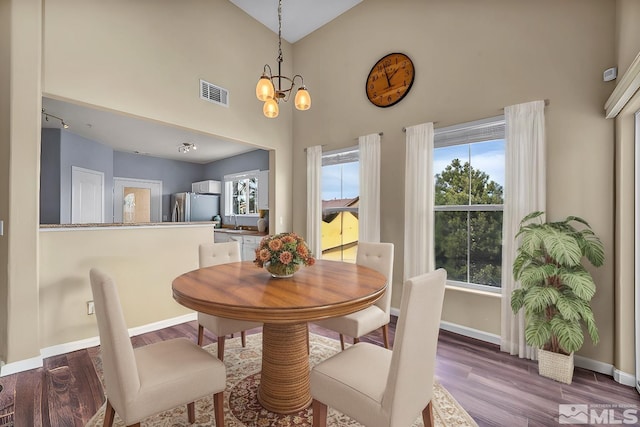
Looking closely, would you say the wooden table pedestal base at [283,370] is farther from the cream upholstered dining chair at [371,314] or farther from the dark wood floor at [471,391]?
the dark wood floor at [471,391]

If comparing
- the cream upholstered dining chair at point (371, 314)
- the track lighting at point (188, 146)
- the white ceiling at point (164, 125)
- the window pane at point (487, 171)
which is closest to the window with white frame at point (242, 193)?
the white ceiling at point (164, 125)

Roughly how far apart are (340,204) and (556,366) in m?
2.84

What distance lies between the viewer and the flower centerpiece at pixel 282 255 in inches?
71.5

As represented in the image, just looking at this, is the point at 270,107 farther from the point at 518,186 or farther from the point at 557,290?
the point at 557,290

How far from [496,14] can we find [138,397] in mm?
3992

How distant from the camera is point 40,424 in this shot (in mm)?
1715

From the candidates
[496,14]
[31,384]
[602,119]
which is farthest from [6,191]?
[602,119]

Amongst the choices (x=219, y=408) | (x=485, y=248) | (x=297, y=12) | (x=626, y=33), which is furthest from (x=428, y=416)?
(x=297, y=12)

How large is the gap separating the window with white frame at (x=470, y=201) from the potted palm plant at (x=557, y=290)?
567 millimetres

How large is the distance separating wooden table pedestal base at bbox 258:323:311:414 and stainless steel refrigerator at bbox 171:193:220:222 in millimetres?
5631

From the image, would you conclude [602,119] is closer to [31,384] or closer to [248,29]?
[248,29]

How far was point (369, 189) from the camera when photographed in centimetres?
367

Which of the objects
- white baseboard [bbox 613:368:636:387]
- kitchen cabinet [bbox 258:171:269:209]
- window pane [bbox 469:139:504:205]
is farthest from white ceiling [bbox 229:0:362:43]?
white baseboard [bbox 613:368:636:387]

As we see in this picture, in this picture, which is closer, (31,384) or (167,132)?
(31,384)
